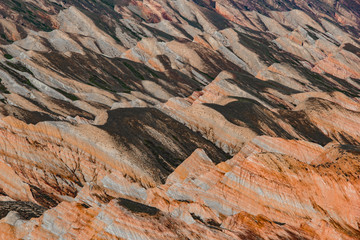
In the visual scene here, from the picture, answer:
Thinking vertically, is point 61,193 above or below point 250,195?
below

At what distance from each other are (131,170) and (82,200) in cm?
1882

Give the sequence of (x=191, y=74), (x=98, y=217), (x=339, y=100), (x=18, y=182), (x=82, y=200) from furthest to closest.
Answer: (x=191, y=74) < (x=339, y=100) < (x=18, y=182) < (x=82, y=200) < (x=98, y=217)

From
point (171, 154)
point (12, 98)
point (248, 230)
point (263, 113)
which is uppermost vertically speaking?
point (248, 230)

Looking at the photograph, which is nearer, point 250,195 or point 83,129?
point 250,195

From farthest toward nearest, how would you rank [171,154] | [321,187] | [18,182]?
[171,154] < [18,182] < [321,187]

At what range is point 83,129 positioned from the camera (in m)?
73.4

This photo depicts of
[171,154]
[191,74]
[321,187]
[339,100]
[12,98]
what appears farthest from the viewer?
[191,74]

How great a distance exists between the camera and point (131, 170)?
69.5 metres

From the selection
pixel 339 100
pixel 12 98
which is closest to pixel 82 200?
pixel 12 98

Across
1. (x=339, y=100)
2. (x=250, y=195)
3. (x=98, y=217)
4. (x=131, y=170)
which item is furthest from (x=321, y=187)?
Result: (x=339, y=100)

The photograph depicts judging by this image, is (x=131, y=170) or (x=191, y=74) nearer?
(x=131, y=170)

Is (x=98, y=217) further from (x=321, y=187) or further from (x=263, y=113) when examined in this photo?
(x=263, y=113)

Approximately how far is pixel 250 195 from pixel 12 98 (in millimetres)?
80580

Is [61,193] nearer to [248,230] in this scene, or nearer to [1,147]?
[1,147]
